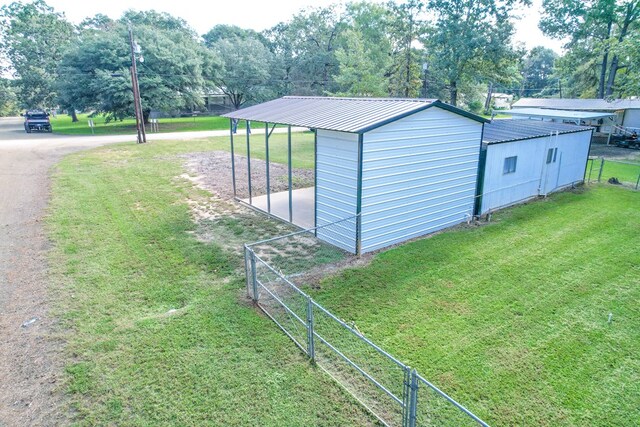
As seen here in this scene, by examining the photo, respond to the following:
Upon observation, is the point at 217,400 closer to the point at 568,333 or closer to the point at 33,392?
the point at 33,392

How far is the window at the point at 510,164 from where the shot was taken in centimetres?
1196

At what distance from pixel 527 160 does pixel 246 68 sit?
35.8m

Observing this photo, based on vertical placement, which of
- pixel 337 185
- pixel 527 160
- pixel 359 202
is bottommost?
pixel 359 202

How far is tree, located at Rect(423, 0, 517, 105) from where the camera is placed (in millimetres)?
26406

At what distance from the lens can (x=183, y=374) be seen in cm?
516

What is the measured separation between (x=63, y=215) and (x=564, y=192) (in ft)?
53.1

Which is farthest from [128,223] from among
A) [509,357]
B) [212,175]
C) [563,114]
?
[563,114]

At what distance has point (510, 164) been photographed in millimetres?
12156

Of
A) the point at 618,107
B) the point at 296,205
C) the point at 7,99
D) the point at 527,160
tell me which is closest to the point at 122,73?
the point at 296,205

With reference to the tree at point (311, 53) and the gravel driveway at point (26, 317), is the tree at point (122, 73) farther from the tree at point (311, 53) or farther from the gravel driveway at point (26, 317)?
the gravel driveway at point (26, 317)

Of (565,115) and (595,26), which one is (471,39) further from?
(595,26)

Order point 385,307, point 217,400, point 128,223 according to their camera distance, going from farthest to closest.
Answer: point 128,223 → point 385,307 → point 217,400

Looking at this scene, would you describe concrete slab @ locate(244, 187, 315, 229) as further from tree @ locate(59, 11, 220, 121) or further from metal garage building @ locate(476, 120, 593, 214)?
tree @ locate(59, 11, 220, 121)

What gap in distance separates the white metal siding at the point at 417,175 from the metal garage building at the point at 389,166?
21mm
